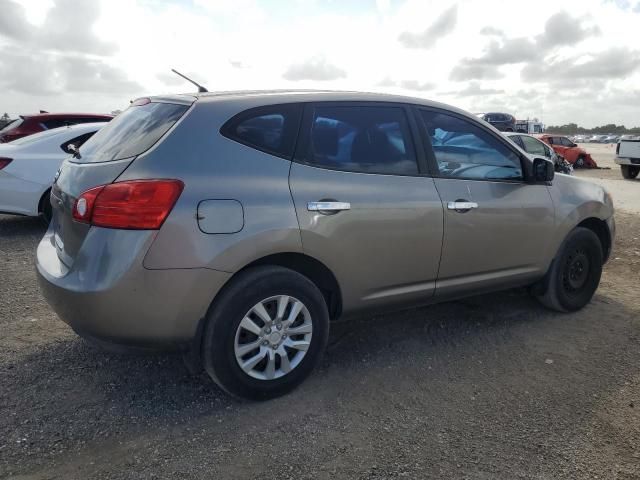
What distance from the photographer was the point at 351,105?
353 cm

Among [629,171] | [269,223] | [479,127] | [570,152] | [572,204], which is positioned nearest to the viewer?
[269,223]

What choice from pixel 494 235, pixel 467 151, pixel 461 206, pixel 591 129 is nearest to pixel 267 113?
pixel 461 206

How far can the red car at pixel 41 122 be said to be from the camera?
31.9 feet

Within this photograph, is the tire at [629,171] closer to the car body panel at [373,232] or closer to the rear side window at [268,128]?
the car body panel at [373,232]

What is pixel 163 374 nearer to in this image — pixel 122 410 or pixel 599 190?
pixel 122 410

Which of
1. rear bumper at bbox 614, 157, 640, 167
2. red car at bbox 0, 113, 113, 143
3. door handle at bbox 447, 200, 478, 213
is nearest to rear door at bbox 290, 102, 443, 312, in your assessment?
door handle at bbox 447, 200, 478, 213

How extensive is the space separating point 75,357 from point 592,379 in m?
3.38

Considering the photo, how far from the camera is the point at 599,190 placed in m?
4.88

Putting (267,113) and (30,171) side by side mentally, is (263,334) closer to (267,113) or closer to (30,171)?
(267,113)

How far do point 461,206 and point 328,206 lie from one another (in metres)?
1.08

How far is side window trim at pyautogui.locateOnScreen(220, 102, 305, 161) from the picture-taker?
10.0ft

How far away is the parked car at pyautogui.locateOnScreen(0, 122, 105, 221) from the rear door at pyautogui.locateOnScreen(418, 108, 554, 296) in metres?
4.92

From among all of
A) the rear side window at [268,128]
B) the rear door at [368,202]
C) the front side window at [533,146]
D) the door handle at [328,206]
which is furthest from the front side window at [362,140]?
the front side window at [533,146]

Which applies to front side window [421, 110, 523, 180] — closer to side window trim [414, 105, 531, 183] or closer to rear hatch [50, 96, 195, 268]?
side window trim [414, 105, 531, 183]
